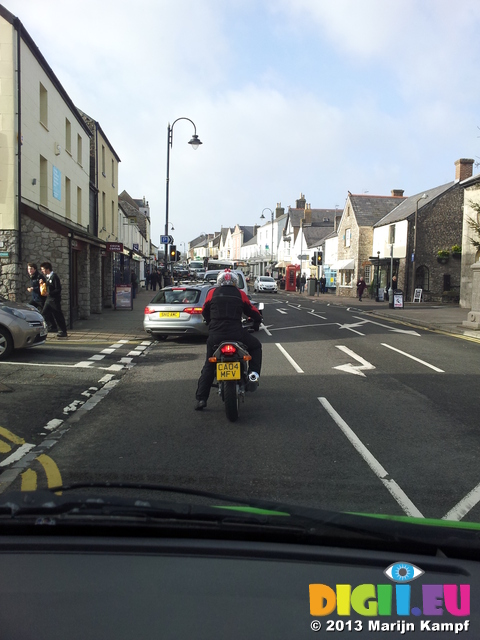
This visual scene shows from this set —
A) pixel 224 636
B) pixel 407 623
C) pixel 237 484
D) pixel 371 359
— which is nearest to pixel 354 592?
pixel 407 623

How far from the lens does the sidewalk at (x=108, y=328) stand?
15.3 metres

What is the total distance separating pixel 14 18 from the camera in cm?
1497

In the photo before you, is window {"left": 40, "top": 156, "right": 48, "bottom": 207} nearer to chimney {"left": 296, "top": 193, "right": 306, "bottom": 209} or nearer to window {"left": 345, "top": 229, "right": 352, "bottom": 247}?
window {"left": 345, "top": 229, "right": 352, "bottom": 247}

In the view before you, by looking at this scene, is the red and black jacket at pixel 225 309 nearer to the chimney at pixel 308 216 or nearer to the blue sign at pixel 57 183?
the blue sign at pixel 57 183

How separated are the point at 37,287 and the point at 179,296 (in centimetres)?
363

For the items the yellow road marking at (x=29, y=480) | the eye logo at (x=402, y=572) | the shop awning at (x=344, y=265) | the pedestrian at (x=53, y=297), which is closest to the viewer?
the eye logo at (x=402, y=572)

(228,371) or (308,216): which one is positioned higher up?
(308,216)

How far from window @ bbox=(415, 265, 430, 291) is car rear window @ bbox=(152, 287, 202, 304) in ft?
93.1

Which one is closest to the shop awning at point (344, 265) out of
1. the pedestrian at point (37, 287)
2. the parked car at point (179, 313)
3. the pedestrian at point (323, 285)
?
the pedestrian at point (323, 285)

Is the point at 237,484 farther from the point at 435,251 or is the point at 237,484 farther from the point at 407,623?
the point at 435,251

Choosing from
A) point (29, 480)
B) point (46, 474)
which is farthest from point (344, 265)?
point (29, 480)

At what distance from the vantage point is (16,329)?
11.0m

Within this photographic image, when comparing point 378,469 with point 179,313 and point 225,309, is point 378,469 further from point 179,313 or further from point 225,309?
point 179,313

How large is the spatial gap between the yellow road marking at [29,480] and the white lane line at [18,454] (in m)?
0.34
